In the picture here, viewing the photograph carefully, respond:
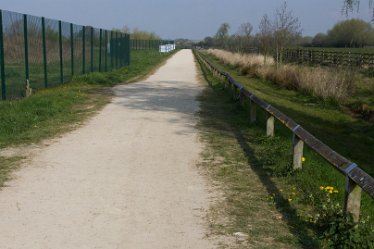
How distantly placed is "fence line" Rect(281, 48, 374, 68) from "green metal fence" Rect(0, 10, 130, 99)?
1308 centimetres

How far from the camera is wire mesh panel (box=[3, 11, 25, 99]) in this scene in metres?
12.9

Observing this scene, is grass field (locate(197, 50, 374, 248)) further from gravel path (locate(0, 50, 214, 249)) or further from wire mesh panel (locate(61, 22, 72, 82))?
wire mesh panel (locate(61, 22, 72, 82))

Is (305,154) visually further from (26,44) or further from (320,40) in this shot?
(320,40)

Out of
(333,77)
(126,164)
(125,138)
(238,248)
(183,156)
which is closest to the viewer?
(238,248)

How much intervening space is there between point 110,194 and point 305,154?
3756 millimetres

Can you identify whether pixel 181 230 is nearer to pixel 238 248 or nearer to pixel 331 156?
pixel 238 248

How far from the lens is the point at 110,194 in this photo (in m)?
5.51

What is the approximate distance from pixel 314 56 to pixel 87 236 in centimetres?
3753

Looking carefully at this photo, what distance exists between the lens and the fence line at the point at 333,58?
32.1 meters

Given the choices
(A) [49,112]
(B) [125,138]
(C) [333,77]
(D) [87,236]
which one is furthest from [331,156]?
(C) [333,77]

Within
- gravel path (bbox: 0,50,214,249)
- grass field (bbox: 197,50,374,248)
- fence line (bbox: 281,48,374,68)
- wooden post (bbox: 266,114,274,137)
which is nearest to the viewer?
gravel path (bbox: 0,50,214,249)

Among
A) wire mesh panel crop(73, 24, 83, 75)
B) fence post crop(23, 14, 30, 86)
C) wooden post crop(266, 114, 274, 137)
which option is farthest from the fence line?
wooden post crop(266, 114, 274, 137)

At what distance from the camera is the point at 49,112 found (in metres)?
10.8

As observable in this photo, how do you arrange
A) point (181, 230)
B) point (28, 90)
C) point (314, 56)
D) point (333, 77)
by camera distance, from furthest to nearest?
point (314, 56), point (333, 77), point (28, 90), point (181, 230)
